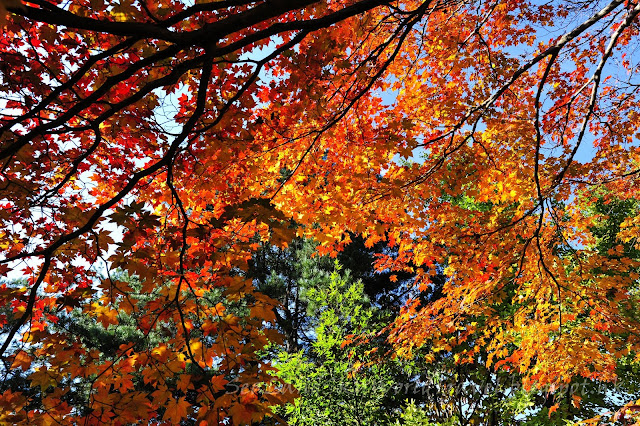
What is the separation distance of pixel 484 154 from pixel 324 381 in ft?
20.6

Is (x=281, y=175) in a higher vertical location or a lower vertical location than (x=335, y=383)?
higher

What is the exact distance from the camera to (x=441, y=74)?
16.6 ft

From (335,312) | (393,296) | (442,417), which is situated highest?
(393,296)

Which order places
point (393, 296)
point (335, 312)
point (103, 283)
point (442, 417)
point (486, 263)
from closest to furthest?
point (103, 283) → point (486, 263) → point (442, 417) → point (335, 312) → point (393, 296)

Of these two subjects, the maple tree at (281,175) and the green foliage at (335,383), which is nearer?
the maple tree at (281,175)

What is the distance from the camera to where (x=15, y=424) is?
10.0ft

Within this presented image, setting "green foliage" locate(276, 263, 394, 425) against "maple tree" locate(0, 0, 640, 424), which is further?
"green foliage" locate(276, 263, 394, 425)

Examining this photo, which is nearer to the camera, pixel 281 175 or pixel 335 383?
pixel 281 175

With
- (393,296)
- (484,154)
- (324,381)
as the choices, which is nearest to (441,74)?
(484,154)

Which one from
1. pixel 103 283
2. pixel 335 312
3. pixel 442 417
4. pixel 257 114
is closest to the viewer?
pixel 103 283

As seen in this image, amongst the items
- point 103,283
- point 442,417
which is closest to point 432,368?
point 442,417

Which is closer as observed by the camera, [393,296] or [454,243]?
[454,243]

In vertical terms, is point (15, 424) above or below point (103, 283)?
below

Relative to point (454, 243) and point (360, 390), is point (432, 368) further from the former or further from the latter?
point (454, 243)
